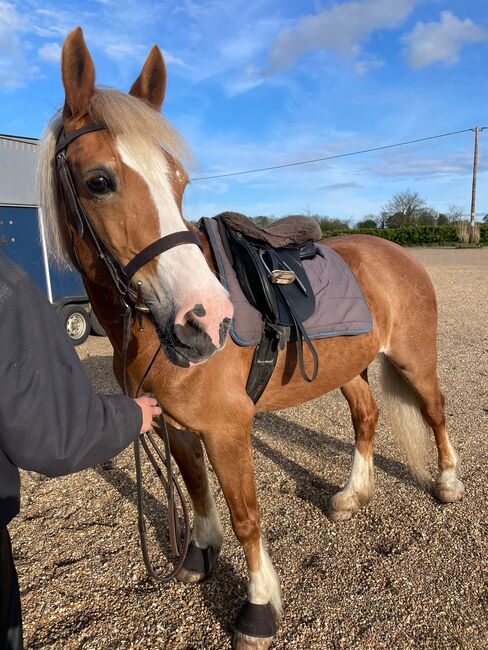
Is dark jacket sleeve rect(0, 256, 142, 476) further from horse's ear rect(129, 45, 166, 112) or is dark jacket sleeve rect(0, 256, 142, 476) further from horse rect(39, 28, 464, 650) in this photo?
horse's ear rect(129, 45, 166, 112)

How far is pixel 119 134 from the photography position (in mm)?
1475

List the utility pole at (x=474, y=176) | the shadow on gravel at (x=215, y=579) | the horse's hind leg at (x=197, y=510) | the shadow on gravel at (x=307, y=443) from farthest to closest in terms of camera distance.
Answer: the utility pole at (x=474, y=176)
the shadow on gravel at (x=307, y=443)
the horse's hind leg at (x=197, y=510)
the shadow on gravel at (x=215, y=579)

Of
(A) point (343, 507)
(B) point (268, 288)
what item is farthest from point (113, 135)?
(A) point (343, 507)

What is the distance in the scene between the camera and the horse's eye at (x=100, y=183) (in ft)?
4.73

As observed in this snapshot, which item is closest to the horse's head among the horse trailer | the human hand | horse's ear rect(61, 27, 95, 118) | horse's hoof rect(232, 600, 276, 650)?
horse's ear rect(61, 27, 95, 118)

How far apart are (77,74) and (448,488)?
122 inches

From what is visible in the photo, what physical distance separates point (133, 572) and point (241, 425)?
119 cm

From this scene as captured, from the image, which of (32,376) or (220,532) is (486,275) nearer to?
(220,532)

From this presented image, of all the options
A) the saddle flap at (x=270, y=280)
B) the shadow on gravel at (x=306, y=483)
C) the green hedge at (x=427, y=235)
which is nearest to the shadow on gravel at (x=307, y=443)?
the shadow on gravel at (x=306, y=483)

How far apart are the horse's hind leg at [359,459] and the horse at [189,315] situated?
0.04 ft

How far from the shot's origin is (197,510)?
2404 mm

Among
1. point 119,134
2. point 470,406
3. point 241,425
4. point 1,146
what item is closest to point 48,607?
point 241,425

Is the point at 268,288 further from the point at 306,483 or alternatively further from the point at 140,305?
the point at 306,483

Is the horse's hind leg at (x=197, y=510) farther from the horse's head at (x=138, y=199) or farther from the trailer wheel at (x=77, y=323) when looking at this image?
the trailer wheel at (x=77, y=323)
